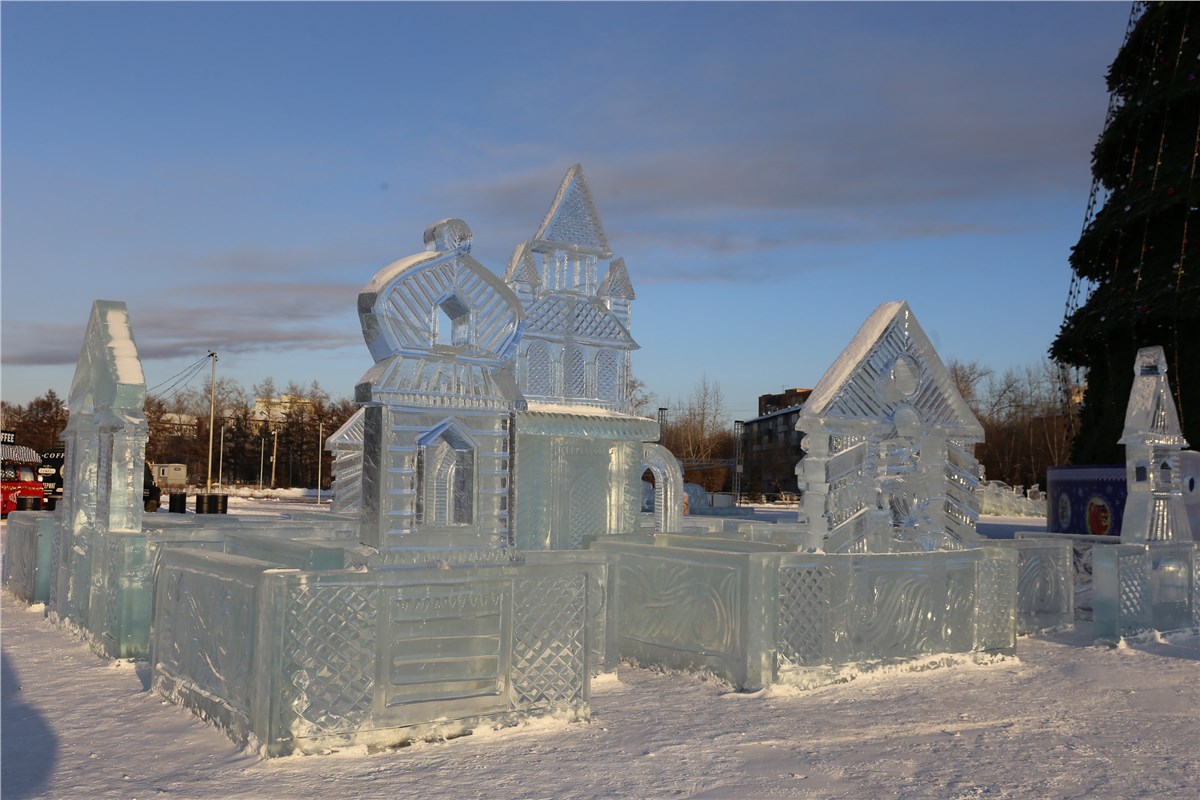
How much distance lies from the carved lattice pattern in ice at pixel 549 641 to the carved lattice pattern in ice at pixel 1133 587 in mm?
5925

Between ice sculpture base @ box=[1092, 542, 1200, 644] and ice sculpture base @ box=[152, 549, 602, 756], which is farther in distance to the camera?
ice sculpture base @ box=[1092, 542, 1200, 644]

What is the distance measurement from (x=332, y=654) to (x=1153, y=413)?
8.74m

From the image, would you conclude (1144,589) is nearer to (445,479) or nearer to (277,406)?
(445,479)

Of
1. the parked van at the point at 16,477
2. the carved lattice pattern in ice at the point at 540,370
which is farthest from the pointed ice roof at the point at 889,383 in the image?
the parked van at the point at 16,477

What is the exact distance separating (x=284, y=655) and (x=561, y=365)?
5.59 m

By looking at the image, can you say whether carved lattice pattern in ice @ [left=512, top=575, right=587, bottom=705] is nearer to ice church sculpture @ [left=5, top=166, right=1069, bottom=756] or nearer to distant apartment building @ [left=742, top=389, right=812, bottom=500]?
ice church sculpture @ [left=5, top=166, right=1069, bottom=756]

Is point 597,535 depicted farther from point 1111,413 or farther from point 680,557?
point 1111,413

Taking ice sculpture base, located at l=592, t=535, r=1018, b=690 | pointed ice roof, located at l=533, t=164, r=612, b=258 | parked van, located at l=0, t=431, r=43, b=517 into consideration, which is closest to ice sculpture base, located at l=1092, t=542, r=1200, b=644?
ice sculpture base, located at l=592, t=535, r=1018, b=690

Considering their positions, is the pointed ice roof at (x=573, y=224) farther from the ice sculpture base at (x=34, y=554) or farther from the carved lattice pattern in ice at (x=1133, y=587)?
the carved lattice pattern in ice at (x=1133, y=587)

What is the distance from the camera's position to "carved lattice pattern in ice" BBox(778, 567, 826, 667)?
23.5ft

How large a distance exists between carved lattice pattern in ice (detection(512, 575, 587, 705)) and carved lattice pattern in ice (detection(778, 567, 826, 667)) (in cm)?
177

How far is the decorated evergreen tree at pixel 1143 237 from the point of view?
19.6 metres

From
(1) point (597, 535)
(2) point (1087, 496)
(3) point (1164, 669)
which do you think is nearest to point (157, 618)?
(1) point (597, 535)

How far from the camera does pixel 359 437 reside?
1126 cm
